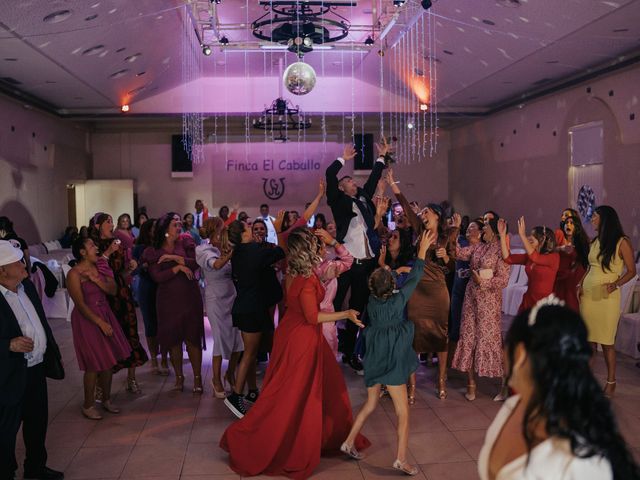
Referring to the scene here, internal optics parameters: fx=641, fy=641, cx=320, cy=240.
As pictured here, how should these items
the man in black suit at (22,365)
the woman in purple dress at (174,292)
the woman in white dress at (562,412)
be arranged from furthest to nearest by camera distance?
the woman in purple dress at (174,292) → the man in black suit at (22,365) → the woman in white dress at (562,412)

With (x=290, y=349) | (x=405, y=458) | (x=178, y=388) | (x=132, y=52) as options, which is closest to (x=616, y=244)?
(x=405, y=458)

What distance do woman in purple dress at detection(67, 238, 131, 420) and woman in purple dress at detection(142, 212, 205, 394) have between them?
0.52m

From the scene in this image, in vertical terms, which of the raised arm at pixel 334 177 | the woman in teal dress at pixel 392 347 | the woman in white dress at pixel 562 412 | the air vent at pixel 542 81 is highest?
the air vent at pixel 542 81

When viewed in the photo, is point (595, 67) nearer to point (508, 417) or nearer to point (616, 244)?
point (616, 244)

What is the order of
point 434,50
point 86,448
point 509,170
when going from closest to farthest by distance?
point 86,448 < point 434,50 < point 509,170

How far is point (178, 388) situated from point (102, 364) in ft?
3.40

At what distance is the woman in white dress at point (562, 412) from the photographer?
1.29m

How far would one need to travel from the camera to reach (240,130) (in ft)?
53.8

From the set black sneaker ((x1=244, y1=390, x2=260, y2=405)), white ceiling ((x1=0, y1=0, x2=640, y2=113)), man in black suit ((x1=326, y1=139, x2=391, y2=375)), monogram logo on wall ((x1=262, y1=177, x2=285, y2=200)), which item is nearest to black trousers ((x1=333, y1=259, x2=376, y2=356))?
man in black suit ((x1=326, y1=139, x2=391, y2=375))

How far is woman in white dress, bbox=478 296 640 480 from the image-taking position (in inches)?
50.8

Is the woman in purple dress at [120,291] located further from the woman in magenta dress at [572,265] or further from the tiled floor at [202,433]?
the woman in magenta dress at [572,265]

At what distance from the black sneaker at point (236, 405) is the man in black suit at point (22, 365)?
3.94 feet

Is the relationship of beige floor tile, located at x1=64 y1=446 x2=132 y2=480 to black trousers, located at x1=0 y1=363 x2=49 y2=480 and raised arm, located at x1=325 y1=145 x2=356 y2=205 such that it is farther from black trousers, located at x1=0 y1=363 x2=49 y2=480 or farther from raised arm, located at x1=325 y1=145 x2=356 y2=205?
raised arm, located at x1=325 y1=145 x2=356 y2=205

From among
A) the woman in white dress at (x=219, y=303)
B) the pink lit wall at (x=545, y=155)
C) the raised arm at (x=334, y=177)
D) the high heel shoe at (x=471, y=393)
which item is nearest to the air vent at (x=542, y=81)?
the pink lit wall at (x=545, y=155)
